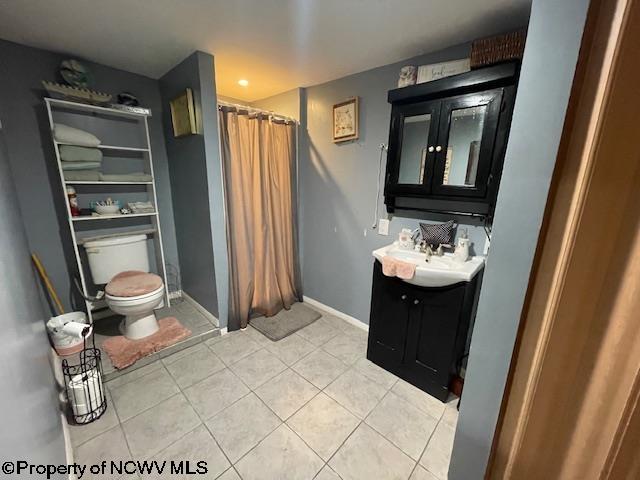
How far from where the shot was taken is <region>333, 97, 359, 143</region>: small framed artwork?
2.10 m

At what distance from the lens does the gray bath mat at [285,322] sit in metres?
2.32

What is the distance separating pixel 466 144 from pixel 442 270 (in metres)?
0.82

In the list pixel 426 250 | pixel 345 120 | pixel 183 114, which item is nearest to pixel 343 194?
pixel 345 120

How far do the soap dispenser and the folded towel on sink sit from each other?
334 mm

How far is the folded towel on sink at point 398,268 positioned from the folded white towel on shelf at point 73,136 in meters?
2.43

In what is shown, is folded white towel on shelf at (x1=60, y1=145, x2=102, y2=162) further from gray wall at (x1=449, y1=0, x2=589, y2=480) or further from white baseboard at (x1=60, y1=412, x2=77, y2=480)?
gray wall at (x1=449, y1=0, x2=589, y2=480)

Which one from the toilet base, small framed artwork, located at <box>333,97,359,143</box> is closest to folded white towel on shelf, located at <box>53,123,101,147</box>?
the toilet base

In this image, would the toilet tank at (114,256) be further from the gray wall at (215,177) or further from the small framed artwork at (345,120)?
the small framed artwork at (345,120)

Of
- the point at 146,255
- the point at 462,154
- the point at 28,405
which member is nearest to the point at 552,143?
the point at 462,154

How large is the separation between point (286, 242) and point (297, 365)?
1200 millimetres

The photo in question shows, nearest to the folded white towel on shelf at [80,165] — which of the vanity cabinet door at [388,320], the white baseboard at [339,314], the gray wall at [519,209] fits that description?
the white baseboard at [339,314]

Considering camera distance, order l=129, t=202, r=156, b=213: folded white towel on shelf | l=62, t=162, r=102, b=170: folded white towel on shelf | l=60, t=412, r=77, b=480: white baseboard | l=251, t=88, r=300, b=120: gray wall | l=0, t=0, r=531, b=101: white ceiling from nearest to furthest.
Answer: l=60, t=412, r=77, b=480: white baseboard → l=0, t=0, r=531, b=101: white ceiling → l=62, t=162, r=102, b=170: folded white towel on shelf → l=129, t=202, r=156, b=213: folded white towel on shelf → l=251, t=88, r=300, b=120: gray wall

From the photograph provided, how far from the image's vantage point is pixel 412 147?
71.3 inches

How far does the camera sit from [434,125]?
1647mm
